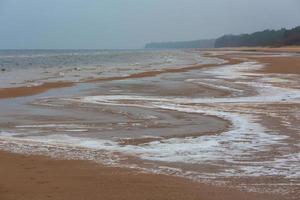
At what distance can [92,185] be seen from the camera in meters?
5.76

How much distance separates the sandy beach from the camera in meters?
5.63

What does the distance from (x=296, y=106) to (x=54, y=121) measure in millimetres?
6706

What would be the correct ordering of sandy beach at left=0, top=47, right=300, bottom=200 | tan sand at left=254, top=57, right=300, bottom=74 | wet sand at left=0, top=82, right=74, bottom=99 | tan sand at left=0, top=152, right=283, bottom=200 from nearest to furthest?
tan sand at left=0, top=152, right=283, bottom=200 < sandy beach at left=0, top=47, right=300, bottom=200 < wet sand at left=0, top=82, right=74, bottom=99 < tan sand at left=254, top=57, right=300, bottom=74

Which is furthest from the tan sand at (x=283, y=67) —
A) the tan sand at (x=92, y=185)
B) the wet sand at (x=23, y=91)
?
the tan sand at (x=92, y=185)

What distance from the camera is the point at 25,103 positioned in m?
15.3

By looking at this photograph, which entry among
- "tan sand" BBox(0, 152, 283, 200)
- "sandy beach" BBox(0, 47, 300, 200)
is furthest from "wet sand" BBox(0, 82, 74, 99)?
"tan sand" BBox(0, 152, 283, 200)

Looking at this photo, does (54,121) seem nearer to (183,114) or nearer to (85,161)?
(183,114)

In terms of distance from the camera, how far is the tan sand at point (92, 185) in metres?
5.35

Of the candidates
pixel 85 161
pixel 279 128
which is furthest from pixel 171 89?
pixel 85 161

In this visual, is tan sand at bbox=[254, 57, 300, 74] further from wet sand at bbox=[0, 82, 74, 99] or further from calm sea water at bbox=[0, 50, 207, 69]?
wet sand at bbox=[0, 82, 74, 99]

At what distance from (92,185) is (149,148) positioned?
243 centimetres

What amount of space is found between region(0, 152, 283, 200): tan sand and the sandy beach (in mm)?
12

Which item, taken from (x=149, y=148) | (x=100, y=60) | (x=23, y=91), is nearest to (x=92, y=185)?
(x=149, y=148)

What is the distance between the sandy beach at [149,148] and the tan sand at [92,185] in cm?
1
